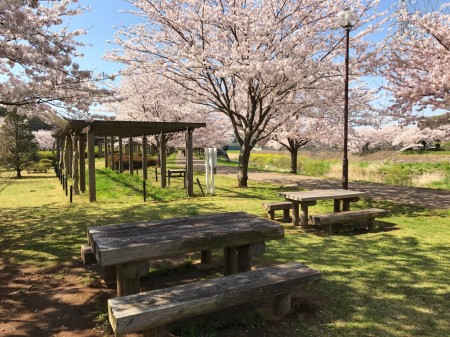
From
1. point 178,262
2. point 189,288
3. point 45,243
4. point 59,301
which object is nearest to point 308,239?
point 178,262

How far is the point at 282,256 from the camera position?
18.4 feet

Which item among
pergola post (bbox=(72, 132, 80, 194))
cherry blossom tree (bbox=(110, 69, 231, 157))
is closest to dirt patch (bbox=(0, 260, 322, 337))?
pergola post (bbox=(72, 132, 80, 194))

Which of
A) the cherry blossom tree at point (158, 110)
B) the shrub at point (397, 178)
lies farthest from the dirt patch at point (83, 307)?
the shrub at point (397, 178)

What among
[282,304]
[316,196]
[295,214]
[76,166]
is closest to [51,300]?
[282,304]

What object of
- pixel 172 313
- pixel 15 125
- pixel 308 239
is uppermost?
pixel 15 125

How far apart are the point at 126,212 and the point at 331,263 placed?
5.84m

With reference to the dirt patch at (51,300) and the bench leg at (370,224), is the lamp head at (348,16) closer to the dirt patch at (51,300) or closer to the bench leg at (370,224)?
the bench leg at (370,224)

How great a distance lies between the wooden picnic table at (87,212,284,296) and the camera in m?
3.33

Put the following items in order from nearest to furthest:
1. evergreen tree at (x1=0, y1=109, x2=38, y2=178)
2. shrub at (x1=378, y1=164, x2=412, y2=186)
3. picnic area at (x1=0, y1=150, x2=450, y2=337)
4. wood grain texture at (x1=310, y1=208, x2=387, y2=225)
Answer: picnic area at (x1=0, y1=150, x2=450, y2=337), wood grain texture at (x1=310, y1=208, x2=387, y2=225), shrub at (x1=378, y1=164, x2=412, y2=186), evergreen tree at (x1=0, y1=109, x2=38, y2=178)

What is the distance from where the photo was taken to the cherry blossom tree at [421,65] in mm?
8555

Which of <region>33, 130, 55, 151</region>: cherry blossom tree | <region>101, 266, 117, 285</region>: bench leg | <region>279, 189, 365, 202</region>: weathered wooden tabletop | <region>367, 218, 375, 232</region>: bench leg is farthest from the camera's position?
<region>33, 130, 55, 151</region>: cherry blossom tree

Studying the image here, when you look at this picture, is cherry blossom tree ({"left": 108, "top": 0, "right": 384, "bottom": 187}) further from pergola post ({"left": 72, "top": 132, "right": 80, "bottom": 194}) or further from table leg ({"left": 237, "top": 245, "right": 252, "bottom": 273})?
table leg ({"left": 237, "top": 245, "right": 252, "bottom": 273})

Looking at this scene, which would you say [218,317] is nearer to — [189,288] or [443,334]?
[189,288]

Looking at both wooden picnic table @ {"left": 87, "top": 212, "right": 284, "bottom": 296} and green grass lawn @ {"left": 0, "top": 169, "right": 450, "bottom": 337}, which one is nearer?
wooden picnic table @ {"left": 87, "top": 212, "right": 284, "bottom": 296}
